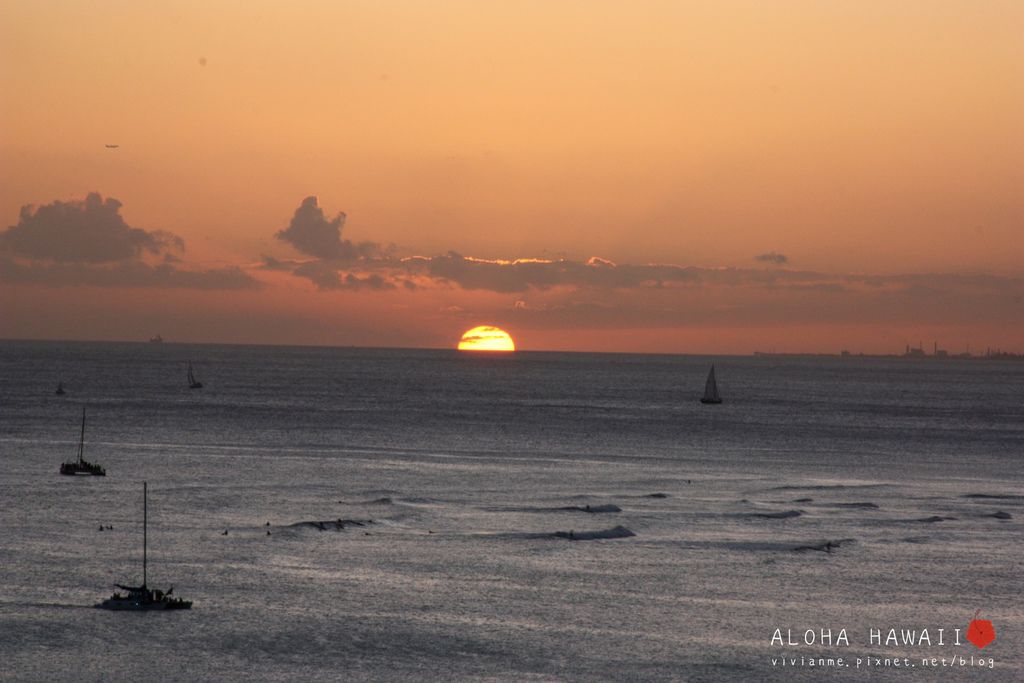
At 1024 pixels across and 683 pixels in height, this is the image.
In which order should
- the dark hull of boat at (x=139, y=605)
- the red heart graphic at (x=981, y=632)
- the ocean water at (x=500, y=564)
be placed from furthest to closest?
the dark hull of boat at (x=139, y=605) → the red heart graphic at (x=981, y=632) → the ocean water at (x=500, y=564)

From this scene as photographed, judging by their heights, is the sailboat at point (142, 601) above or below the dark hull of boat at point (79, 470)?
below

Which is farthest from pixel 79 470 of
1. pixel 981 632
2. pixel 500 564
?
pixel 981 632

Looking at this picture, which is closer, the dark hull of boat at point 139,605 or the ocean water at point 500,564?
the ocean water at point 500,564

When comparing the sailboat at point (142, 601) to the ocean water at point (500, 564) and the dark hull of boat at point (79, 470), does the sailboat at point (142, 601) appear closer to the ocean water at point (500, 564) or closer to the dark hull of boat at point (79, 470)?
the ocean water at point (500, 564)

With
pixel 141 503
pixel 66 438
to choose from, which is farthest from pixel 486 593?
pixel 66 438

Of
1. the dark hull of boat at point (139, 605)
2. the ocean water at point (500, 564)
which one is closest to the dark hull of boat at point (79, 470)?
the ocean water at point (500, 564)

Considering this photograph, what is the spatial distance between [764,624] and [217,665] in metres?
19.8

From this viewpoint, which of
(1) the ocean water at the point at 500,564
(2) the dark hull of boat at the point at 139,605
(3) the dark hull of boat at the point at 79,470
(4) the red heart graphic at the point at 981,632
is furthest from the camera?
(3) the dark hull of boat at the point at 79,470

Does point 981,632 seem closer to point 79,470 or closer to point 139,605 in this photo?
point 139,605

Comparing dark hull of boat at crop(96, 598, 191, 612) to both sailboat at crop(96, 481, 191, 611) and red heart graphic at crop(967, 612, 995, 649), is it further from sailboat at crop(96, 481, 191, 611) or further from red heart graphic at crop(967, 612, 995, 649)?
red heart graphic at crop(967, 612, 995, 649)

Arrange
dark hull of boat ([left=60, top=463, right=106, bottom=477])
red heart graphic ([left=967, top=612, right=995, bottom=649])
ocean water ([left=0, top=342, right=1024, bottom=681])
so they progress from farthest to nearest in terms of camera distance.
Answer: dark hull of boat ([left=60, top=463, right=106, bottom=477]) < red heart graphic ([left=967, top=612, right=995, bottom=649]) < ocean water ([left=0, top=342, right=1024, bottom=681])

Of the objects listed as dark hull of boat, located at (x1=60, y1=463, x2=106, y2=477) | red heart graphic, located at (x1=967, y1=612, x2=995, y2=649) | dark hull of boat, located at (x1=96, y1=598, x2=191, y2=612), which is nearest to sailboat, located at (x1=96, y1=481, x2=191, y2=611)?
dark hull of boat, located at (x1=96, y1=598, x2=191, y2=612)

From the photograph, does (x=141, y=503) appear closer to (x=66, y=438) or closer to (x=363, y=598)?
(x=363, y=598)

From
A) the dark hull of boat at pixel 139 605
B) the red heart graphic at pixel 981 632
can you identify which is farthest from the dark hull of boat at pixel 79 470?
the red heart graphic at pixel 981 632
